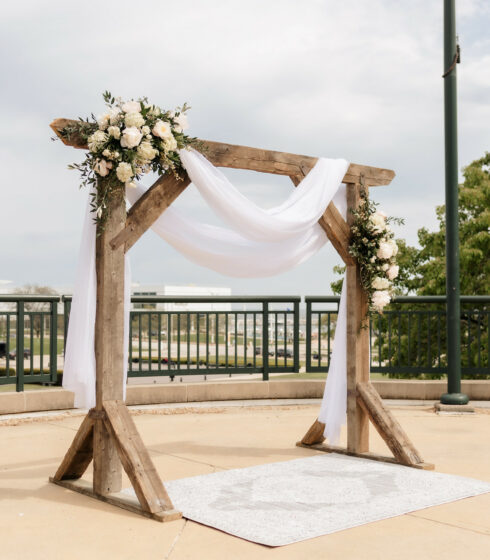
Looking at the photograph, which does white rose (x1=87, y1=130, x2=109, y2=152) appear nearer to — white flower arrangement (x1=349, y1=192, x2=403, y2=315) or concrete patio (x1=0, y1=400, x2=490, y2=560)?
concrete patio (x1=0, y1=400, x2=490, y2=560)

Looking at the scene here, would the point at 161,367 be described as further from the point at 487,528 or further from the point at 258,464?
the point at 487,528

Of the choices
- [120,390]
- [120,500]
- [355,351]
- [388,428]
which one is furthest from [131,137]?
[388,428]

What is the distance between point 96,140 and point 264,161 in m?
1.60

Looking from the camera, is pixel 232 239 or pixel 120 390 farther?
pixel 232 239

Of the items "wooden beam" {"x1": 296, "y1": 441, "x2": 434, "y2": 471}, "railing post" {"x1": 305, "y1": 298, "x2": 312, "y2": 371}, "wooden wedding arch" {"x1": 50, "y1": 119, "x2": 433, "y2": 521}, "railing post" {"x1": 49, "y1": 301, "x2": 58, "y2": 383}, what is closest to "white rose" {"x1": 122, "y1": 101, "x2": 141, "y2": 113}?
"wooden wedding arch" {"x1": 50, "y1": 119, "x2": 433, "y2": 521}

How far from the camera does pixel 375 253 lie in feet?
20.2

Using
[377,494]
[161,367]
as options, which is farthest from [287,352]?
[377,494]

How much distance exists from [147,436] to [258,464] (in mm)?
1666

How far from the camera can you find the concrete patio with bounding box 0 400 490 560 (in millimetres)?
3689

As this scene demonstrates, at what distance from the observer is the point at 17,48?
21.3ft

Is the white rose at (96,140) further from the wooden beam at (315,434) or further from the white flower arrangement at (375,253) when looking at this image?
the wooden beam at (315,434)

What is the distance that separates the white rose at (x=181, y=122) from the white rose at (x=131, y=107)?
0.96ft

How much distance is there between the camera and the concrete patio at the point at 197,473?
12.1 feet

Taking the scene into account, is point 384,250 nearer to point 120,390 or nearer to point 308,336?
point 120,390
